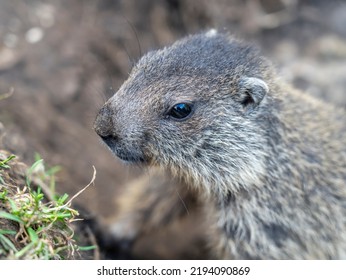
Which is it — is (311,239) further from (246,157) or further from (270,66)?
(270,66)

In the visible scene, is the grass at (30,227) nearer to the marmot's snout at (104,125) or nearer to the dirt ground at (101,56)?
the marmot's snout at (104,125)

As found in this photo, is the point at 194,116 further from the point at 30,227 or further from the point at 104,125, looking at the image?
the point at 30,227

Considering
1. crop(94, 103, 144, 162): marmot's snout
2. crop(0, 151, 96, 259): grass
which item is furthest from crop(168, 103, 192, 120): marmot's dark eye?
crop(0, 151, 96, 259): grass

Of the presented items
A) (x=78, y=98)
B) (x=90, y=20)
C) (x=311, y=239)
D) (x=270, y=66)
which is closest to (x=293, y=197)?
(x=311, y=239)

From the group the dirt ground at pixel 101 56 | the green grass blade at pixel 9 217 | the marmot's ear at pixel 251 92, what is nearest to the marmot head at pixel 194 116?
the marmot's ear at pixel 251 92

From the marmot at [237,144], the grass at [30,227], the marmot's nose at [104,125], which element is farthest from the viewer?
the marmot at [237,144]

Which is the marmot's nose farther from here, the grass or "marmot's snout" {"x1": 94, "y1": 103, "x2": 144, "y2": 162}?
the grass

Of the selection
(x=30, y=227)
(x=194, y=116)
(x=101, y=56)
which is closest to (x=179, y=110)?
(x=194, y=116)

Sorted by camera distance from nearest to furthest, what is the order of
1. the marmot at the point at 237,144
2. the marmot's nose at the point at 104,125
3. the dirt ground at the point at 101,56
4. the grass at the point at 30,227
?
the grass at the point at 30,227, the marmot's nose at the point at 104,125, the marmot at the point at 237,144, the dirt ground at the point at 101,56
